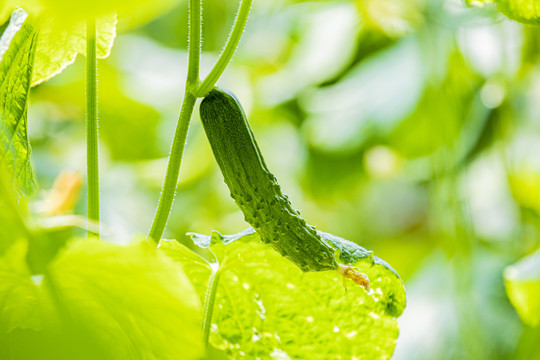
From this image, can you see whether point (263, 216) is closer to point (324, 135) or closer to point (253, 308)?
point (253, 308)

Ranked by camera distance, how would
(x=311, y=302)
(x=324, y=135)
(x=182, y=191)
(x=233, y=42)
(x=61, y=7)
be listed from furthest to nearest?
1. (x=182, y=191)
2. (x=324, y=135)
3. (x=311, y=302)
4. (x=233, y=42)
5. (x=61, y=7)

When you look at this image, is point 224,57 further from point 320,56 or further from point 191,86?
point 320,56

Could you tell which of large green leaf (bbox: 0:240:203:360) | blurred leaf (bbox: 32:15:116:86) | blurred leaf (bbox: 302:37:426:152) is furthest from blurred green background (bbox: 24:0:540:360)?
large green leaf (bbox: 0:240:203:360)

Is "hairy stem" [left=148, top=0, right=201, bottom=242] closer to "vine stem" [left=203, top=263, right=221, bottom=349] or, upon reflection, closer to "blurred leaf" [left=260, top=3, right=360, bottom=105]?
"vine stem" [left=203, top=263, right=221, bottom=349]

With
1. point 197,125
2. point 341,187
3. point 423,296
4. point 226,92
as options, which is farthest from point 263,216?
point 197,125

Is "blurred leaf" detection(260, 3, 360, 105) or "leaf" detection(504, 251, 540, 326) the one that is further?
"blurred leaf" detection(260, 3, 360, 105)

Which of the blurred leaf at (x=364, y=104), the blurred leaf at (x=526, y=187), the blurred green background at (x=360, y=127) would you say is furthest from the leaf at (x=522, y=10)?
the blurred leaf at (x=364, y=104)
